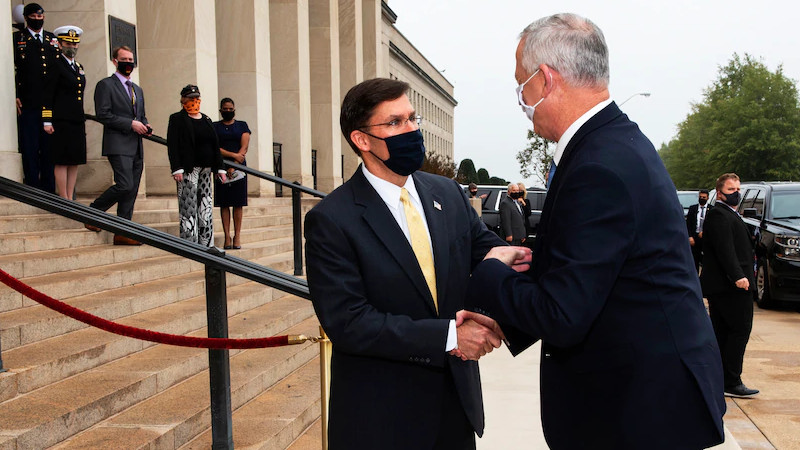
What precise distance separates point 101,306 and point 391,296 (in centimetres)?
377

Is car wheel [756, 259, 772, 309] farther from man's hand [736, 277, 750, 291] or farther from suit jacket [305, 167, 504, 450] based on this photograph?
suit jacket [305, 167, 504, 450]

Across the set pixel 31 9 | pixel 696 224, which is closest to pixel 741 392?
pixel 31 9

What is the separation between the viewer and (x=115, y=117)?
848 centimetres

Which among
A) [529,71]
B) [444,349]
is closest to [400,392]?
[444,349]

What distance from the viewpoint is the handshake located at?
2.53m

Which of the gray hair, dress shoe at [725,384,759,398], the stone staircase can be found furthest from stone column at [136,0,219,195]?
the gray hair

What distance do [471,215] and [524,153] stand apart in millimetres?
72229

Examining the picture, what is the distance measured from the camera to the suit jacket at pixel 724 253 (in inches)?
286

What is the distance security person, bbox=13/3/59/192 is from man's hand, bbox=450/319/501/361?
675cm

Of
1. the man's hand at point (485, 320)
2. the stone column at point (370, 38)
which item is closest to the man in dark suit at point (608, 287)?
the man's hand at point (485, 320)

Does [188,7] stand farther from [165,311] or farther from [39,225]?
[165,311]

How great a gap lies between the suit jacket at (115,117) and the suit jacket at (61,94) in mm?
324

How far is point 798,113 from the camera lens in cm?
5288

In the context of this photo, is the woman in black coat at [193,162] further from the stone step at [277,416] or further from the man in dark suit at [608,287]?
the man in dark suit at [608,287]
